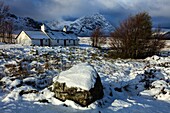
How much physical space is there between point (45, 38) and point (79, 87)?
170ft

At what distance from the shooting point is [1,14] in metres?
59.6

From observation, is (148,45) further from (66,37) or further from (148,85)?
(66,37)

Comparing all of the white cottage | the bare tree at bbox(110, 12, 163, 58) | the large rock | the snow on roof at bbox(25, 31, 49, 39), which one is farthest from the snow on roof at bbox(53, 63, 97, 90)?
the snow on roof at bbox(25, 31, 49, 39)

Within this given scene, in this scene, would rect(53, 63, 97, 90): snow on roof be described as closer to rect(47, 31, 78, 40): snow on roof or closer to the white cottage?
the white cottage

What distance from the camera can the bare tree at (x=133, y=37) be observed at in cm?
3750

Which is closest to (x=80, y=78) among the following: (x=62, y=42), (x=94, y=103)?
(x=94, y=103)

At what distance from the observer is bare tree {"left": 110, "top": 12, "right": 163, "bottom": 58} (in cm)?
3750

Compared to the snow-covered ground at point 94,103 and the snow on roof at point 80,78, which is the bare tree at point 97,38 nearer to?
the snow-covered ground at point 94,103

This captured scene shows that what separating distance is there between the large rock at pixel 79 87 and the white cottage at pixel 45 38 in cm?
4809

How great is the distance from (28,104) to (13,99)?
39.8 inches

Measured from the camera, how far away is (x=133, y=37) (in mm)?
37469

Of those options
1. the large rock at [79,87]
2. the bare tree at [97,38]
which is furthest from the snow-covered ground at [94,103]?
the bare tree at [97,38]

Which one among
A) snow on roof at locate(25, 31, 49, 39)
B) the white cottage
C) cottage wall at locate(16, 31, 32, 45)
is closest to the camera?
cottage wall at locate(16, 31, 32, 45)

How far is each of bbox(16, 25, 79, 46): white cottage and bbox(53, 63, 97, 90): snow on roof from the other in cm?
4790
